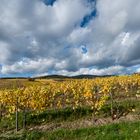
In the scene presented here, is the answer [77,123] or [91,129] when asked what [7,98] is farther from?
[91,129]

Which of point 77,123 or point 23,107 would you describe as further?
point 23,107

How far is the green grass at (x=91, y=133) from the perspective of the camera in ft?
49.4

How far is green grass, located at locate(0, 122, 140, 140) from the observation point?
1505 centimetres

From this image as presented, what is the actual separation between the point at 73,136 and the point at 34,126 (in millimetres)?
4455

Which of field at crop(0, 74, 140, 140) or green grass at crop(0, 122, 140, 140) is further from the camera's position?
field at crop(0, 74, 140, 140)

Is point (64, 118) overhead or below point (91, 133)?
overhead

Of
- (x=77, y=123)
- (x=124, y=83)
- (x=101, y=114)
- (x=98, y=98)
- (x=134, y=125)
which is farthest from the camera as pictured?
(x=124, y=83)

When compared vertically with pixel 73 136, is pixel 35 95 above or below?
above

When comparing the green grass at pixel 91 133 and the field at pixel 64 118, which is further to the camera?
the field at pixel 64 118

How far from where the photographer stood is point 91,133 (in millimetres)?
16125

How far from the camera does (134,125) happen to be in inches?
635

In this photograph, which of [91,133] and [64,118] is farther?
[64,118]

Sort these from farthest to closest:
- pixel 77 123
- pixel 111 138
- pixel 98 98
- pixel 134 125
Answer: pixel 98 98
pixel 77 123
pixel 134 125
pixel 111 138

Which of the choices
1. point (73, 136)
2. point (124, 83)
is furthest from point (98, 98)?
point (124, 83)
